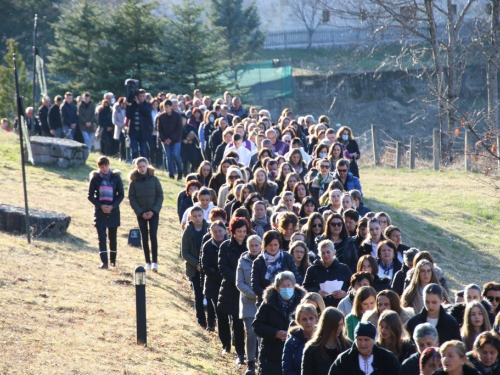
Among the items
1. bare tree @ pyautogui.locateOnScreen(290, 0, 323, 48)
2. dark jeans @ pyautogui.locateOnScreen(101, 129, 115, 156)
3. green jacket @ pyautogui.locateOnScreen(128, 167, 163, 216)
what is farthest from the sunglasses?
bare tree @ pyautogui.locateOnScreen(290, 0, 323, 48)

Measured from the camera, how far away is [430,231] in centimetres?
2084

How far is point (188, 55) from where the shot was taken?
3222 cm

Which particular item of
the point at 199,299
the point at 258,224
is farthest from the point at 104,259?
the point at 258,224

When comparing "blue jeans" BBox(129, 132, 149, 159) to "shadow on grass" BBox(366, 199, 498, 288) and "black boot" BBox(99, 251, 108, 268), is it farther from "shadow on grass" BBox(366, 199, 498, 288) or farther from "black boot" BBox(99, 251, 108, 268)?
"black boot" BBox(99, 251, 108, 268)

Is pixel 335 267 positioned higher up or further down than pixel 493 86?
further down

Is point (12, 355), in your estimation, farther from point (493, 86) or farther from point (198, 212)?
point (493, 86)

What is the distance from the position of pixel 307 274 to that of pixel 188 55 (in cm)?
2284

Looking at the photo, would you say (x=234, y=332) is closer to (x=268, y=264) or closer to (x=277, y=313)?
(x=268, y=264)

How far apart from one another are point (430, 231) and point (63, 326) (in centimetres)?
1210

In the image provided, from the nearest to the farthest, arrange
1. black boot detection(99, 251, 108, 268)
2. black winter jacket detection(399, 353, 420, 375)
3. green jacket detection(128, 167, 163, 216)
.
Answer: black winter jacket detection(399, 353, 420, 375)
black boot detection(99, 251, 108, 268)
green jacket detection(128, 167, 163, 216)

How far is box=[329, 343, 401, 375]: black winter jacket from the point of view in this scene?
7176mm

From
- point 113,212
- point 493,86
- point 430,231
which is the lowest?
point 430,231

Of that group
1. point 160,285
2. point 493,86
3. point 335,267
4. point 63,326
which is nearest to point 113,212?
point 160,285

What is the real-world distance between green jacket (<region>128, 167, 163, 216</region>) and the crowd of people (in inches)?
0.6
